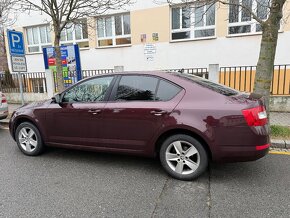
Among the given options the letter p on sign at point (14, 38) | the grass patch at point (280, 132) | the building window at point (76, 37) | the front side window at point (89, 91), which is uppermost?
the building window at point (76, 37)

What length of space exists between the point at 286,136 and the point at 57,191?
4.50m

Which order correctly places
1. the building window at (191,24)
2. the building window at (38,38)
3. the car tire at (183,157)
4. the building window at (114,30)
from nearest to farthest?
the car tire at (183,157) → the building window at (191,24) → the building window at (114,30) → the building window at (38,38)

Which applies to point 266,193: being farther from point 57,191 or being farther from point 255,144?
point 57,191

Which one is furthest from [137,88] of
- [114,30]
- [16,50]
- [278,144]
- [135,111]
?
[114,30]

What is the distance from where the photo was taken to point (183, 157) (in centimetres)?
345

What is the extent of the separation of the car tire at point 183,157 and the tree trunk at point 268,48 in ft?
8.35

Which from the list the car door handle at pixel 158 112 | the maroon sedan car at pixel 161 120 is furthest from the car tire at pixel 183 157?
the car door handle at pixel 158 112

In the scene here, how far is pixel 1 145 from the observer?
532cm

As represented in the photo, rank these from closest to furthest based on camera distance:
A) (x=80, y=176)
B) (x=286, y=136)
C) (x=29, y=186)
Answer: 1. (x=29, y=186)
2. (x=80, y=176)
3. (x=286, y=136)

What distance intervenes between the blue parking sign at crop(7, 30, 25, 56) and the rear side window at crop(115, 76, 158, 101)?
4930 mm

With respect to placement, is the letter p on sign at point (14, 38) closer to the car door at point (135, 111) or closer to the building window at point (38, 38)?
the car door at point (135, 111)

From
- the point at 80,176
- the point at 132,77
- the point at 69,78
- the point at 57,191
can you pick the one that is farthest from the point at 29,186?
the point at 69,78

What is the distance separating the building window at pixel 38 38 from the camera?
13.9 metres

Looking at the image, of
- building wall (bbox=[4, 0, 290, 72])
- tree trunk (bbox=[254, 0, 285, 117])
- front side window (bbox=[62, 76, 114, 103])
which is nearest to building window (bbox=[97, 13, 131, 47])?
building wall (bbox=[4, 0, 290, 72])
